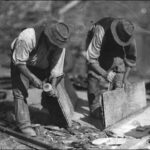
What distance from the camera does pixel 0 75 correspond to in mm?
10781

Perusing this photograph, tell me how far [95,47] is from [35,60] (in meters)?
1.22

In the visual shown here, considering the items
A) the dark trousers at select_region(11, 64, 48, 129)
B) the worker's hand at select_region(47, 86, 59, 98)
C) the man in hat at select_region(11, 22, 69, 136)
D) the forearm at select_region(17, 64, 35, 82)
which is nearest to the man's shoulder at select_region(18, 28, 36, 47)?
the man in hat at select_region(11, 22, 69, 136)

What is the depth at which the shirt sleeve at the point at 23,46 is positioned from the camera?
581cm

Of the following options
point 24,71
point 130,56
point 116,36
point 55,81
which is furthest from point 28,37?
point 130,56

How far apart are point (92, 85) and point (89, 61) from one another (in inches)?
24.5

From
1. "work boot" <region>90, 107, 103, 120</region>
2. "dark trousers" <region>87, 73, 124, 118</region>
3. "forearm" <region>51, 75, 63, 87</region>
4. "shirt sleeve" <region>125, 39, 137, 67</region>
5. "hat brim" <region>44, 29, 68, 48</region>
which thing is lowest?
"work boot" <region>90, 107, 103, 120</region>

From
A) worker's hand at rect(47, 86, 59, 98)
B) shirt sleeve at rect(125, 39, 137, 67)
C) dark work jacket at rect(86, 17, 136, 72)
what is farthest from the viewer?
shirt sleeve at rect(125, 39, 137, 67)

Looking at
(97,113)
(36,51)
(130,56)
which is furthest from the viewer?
(130,56)

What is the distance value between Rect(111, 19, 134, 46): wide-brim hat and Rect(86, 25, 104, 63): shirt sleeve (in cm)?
25

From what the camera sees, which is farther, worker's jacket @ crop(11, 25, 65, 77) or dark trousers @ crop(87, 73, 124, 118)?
dark trousers @ crop(87, 73, 124, 118)

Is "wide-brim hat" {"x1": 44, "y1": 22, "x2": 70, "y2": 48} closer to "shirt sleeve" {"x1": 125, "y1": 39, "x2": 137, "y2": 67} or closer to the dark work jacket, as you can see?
the dark work jacket

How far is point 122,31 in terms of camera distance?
Result: 667 cm

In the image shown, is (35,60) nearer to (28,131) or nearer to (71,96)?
(28,131)

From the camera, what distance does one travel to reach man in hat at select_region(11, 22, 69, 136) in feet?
19.2
